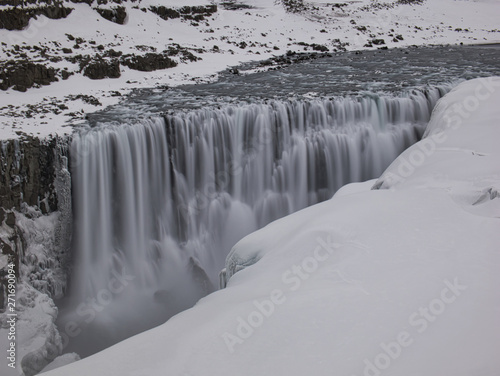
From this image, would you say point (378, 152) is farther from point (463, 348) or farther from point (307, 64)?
point (463, 348)

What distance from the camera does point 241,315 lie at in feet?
14.7

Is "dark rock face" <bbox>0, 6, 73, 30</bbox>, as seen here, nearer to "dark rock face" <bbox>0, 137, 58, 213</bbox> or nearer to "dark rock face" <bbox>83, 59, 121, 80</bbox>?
"dark rock face" <bbox>83, 59, 121, 80</bbox>

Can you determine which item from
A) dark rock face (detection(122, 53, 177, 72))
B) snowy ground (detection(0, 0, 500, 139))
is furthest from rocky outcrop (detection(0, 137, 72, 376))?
dark rock face (detection(122, 53, 177, 72))

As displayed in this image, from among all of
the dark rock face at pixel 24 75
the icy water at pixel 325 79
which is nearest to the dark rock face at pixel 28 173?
the icy water at pixel 325 79

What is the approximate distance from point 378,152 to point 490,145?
4844 mm

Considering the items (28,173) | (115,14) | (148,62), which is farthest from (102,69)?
(28,173)

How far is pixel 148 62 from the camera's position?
1658 centimetres

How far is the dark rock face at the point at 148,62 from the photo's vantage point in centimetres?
1625

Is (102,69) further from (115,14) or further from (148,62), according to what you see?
(115,14)

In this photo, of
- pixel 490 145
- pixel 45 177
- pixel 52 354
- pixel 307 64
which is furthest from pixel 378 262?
pixel 307 64

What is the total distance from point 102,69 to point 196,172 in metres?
5.70

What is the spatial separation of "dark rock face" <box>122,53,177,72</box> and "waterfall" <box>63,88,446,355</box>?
5.29 m

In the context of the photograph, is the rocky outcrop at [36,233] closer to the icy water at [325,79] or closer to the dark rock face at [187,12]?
the icy water at [325,79]

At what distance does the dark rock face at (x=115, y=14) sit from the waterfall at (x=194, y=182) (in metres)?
9.55
